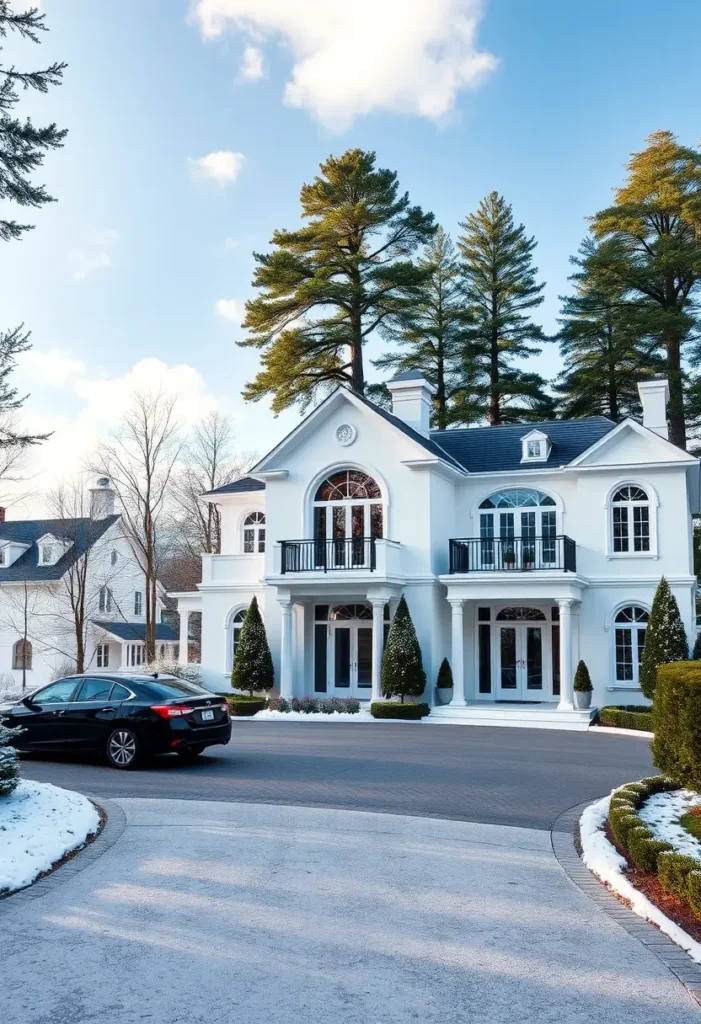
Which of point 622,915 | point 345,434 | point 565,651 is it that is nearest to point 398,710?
point 565,651

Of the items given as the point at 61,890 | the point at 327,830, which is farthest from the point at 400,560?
the point at 61,890

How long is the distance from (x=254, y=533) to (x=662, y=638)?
13.2 meters

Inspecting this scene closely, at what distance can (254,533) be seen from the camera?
3081 centimetres

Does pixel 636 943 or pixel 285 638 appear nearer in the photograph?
pixel 636 943

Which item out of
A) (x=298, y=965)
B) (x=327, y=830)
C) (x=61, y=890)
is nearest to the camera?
(x=298, y=965)

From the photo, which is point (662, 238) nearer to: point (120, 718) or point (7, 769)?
point (120, 718)

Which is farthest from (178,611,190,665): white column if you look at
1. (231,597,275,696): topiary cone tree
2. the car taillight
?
the car taillight

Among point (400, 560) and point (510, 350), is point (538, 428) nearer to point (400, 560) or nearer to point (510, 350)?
point (400, 560)

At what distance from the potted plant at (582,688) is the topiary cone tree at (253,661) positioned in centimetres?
841

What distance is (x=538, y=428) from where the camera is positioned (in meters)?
29.2

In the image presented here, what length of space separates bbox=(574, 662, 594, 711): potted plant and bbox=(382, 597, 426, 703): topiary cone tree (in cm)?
394

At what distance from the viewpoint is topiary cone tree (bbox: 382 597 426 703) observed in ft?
81.7

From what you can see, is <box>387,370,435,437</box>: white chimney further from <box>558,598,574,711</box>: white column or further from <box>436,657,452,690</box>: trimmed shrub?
<box>558,598,574,711</box>: white column

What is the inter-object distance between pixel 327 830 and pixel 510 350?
36014 millimetres
